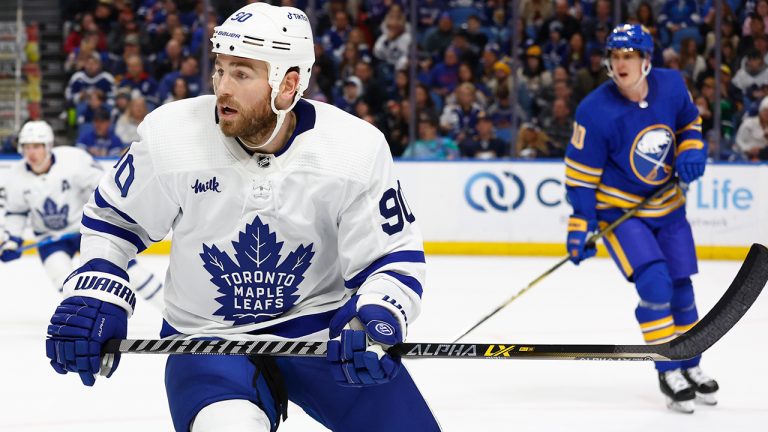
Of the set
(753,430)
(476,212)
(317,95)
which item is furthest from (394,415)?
(317,95)

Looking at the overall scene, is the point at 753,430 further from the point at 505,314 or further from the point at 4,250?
the point at 4,250

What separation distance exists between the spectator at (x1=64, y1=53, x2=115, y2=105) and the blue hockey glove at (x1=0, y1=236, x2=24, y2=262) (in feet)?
10.8

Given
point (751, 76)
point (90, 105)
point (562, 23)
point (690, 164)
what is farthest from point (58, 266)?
point (751, 76)

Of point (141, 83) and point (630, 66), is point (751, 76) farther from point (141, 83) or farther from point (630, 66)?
point (630, 66)

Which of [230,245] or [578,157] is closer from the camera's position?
[230,245]

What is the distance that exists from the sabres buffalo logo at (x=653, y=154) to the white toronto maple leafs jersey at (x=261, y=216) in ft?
6.11

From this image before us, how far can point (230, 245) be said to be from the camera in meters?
2.13

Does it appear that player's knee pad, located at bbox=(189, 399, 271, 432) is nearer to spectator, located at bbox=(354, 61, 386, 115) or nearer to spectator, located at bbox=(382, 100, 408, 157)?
spectator, located at bbox=(382, 100, 408, 157)

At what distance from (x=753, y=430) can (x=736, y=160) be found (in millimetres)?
4859

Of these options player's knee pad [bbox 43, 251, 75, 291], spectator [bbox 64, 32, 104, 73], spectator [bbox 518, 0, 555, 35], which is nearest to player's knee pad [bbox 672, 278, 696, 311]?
player's knee pad [bbox 43, 251, 75, 291]

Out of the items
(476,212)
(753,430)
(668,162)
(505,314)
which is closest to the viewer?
(753,430)

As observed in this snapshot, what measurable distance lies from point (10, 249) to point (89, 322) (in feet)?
13.0

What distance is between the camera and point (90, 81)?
9133mm

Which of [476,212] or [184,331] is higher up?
[184,331]
